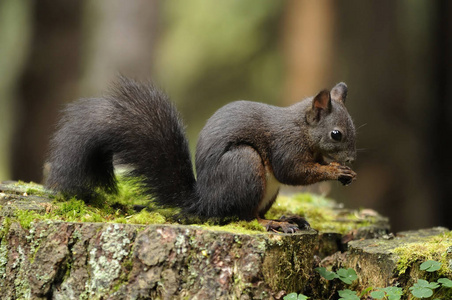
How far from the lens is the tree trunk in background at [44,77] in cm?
557

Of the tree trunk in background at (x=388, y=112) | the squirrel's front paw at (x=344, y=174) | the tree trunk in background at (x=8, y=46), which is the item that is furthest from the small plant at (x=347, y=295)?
the tree trunk in background at (x=8, y=46)

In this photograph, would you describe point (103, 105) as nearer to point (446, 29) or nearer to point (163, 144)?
point (163, 144)

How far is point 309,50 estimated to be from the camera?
5.97 metres

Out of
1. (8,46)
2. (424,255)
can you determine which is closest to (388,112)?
(424,255)

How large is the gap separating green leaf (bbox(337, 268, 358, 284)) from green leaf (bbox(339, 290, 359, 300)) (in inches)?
2.2

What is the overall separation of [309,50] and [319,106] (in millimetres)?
3238

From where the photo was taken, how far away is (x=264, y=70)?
9.83 metres

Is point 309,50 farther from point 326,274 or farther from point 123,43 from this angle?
point 326,274

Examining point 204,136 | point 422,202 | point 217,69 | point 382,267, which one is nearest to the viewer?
point 382,267

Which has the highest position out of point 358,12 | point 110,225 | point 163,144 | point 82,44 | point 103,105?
point 358,12

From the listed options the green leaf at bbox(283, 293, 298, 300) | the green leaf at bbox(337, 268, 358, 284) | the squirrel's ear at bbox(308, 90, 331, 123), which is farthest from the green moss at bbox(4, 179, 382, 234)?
the squirrel's ear at bbox(308, 90, 331, 123)

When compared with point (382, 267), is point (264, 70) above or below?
above

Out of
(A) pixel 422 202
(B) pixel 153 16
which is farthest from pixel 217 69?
(A) pixel 422 202

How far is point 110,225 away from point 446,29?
17.2 ft
